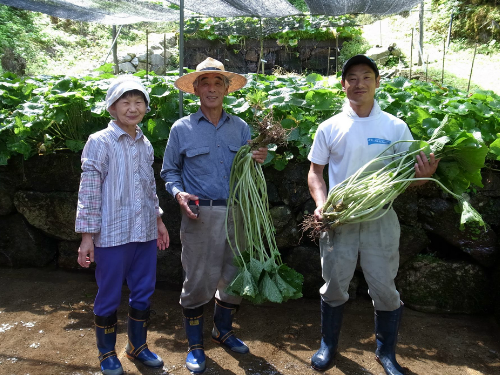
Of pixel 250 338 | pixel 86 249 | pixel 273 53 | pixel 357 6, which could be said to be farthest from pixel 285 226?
pixel 273 53

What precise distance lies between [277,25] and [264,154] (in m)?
3.90

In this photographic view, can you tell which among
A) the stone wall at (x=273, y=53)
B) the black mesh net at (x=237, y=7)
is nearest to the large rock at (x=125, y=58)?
the stone wall at (x=273, y=53)

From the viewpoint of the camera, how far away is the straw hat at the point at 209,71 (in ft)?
9.41

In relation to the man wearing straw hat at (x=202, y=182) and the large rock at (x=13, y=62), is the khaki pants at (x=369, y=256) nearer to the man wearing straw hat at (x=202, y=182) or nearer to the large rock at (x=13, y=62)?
the man wearing straw hat at (x=202, y=182)

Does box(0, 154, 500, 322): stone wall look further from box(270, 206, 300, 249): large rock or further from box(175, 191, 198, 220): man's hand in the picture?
box(175, 191, 198, 220): man's hand

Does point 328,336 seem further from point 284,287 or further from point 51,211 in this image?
point 51,211

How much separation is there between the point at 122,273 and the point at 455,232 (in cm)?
258

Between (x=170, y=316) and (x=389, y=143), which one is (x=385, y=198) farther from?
(x=170, y=316)

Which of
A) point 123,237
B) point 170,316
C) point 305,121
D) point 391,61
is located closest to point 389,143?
point 305,121

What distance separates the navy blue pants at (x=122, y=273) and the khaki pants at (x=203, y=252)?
230 millimetres

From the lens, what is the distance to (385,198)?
258cm

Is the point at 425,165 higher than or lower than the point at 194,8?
lower

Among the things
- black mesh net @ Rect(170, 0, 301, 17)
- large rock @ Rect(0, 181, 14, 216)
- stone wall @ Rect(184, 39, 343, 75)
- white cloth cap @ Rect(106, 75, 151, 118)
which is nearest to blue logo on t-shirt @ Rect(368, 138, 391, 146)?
white cloth cap @ Rect(106, 75, 151, 118)

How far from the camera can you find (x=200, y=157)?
9.52ft
